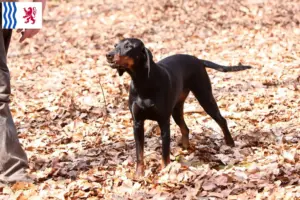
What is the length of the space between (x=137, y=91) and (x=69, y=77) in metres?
5.69

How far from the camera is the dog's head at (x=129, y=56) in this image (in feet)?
15.9

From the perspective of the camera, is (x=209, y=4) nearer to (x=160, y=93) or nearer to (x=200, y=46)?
(x=200, y=46)

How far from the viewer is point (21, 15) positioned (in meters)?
5.02

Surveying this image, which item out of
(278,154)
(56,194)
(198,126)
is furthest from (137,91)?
(198,126)

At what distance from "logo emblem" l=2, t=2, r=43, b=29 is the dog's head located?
0.79 m

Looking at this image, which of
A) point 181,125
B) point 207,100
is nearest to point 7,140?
point 181,125

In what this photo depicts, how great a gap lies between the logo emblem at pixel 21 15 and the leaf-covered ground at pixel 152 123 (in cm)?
152

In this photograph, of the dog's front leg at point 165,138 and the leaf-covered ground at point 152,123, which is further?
the dog's front leg at point 165,138

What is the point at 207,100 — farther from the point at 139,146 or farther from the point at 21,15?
the point at 21,15

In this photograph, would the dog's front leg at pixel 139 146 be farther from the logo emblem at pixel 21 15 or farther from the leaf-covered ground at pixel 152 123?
the logo emblem at pixel 21 15

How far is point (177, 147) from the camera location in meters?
6.34

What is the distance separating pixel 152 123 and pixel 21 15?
2732mm

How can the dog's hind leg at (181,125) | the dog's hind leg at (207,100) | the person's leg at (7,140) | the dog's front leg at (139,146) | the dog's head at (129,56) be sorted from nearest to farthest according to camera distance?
the dog's head at (129,56), the person's leg at (7,140), the dog's front leg at (139,146), the dog's hind leg at (207,100), the dog's hind leg at (181,125)

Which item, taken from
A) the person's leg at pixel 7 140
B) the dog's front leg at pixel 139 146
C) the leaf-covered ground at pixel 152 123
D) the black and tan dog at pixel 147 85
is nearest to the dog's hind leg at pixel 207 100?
the leaf-covered ground at pixel 152 123
